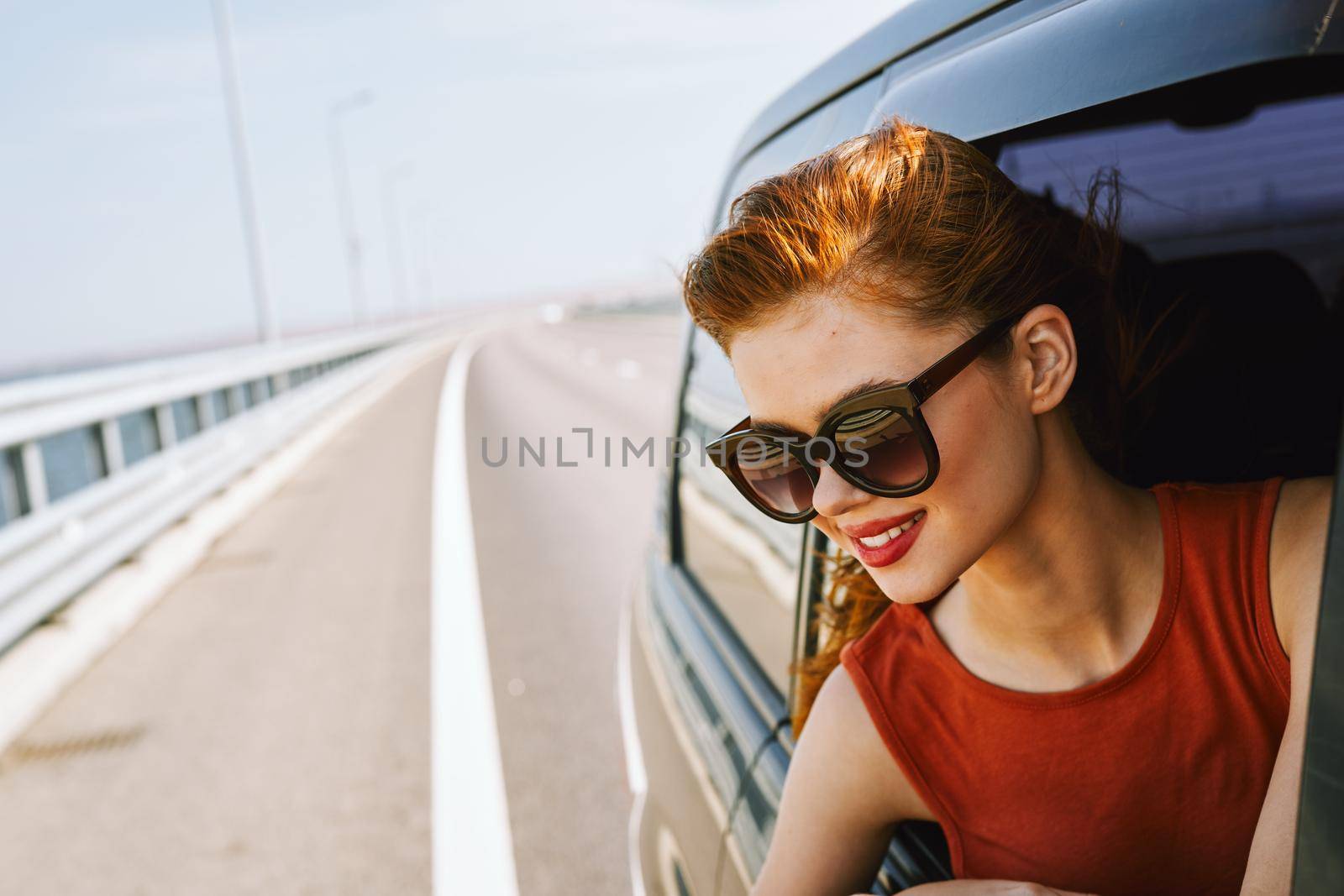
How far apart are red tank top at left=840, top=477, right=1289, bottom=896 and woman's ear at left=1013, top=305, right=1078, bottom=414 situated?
24cm

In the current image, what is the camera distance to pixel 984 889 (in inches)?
48.3

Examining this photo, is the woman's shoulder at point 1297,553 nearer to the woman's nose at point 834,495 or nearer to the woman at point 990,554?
the woman at point 990,554

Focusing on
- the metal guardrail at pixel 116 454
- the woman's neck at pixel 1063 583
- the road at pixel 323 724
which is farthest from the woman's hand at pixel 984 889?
the metal guardrail at pixel 116 454

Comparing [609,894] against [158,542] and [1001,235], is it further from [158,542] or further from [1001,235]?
[158,542]

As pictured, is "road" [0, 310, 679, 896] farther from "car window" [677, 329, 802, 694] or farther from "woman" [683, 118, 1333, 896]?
"woman" [683, 118, 1333, 896]

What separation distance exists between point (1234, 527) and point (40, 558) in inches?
262

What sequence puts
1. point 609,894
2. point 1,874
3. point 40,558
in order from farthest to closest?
point 40,558 < point 1,874 < point 609,894

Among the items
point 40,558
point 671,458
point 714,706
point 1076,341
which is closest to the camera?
point 1076,341

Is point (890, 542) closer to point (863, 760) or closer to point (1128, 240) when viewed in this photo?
point (863, 760)

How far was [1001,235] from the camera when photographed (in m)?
1.31

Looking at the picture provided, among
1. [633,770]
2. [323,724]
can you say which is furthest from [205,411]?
[633,770]

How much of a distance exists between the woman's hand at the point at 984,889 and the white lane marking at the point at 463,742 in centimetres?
233

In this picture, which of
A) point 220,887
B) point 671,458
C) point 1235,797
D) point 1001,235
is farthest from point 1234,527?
point 220,887

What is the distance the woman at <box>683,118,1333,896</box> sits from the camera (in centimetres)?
126
